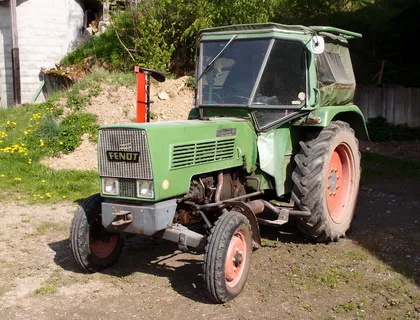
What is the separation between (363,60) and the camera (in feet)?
50.0

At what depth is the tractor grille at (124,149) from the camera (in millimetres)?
4809

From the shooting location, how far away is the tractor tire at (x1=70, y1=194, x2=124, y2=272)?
5.31 meters

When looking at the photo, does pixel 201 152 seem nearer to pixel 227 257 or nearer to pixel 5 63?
pixel 227 257

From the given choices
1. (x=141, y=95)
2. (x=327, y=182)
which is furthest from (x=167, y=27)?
(x=327, y=182)

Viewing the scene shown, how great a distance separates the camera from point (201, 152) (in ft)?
17.2

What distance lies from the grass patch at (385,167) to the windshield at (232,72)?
190 inches

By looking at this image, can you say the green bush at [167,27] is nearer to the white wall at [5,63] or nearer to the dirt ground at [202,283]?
the white wall at [5,63]

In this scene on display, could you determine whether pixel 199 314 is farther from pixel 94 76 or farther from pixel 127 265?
pixel 94 76

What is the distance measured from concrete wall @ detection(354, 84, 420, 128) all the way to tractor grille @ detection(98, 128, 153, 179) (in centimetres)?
1036

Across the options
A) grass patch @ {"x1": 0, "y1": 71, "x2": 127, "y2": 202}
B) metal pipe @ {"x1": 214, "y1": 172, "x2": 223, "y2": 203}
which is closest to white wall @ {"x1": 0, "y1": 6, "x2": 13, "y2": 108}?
grass patch @ {"x1": 0, "y1": 71, "x2": 127, "y2": 202}

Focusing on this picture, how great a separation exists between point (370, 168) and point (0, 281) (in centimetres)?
749

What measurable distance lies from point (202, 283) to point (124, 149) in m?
1.45

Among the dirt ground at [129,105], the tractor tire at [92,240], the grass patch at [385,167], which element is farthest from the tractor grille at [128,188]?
the grass patch at [385,167]

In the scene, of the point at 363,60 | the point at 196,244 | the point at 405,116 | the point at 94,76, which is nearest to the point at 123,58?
the point at 94,76
